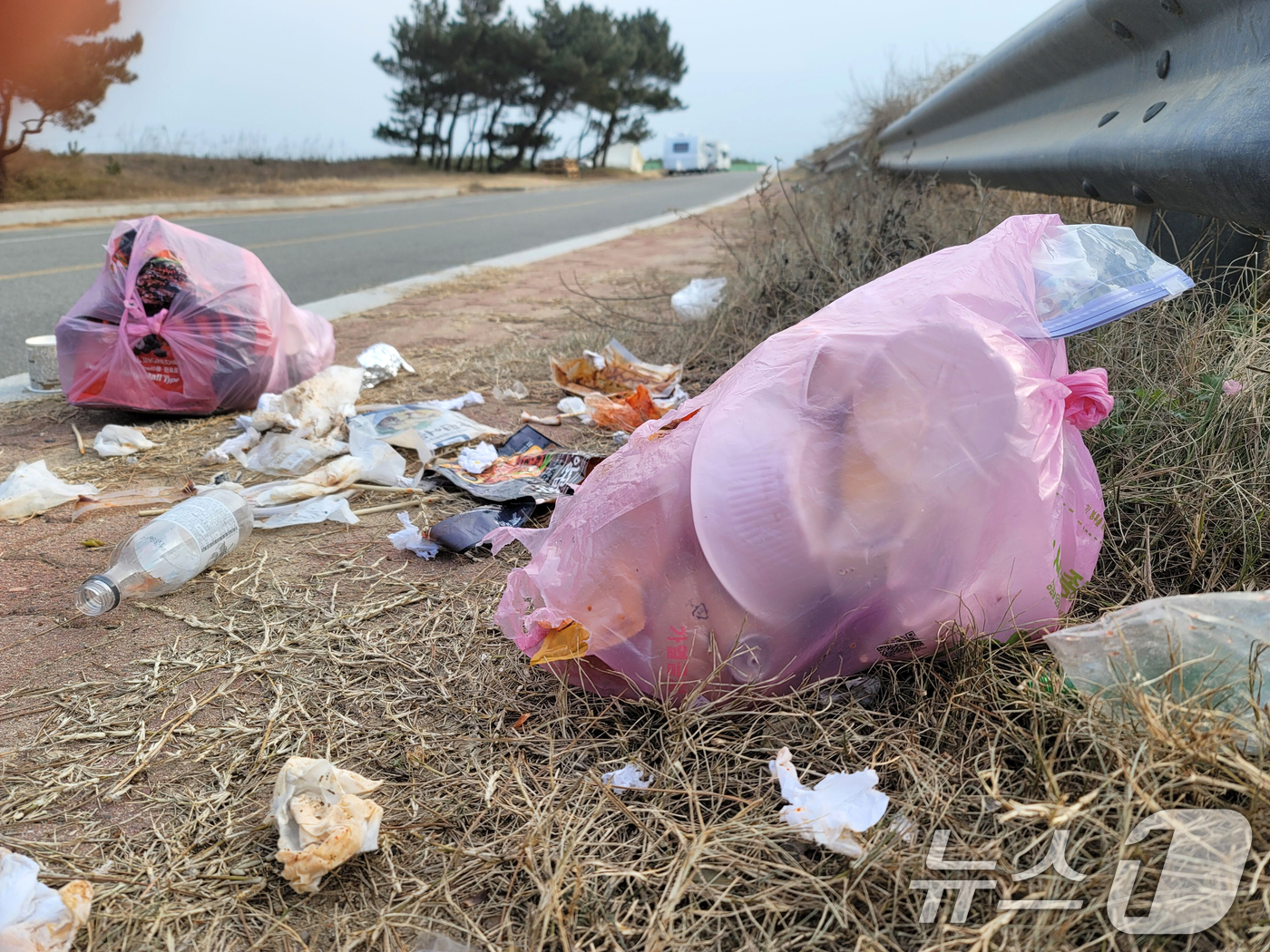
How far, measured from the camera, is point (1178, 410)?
6.15 ft

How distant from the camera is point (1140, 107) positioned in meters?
2.19

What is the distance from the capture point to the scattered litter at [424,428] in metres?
3.00

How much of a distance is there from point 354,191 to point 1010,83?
21117 millimetres

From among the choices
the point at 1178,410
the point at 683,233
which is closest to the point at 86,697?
the point at 1178,410

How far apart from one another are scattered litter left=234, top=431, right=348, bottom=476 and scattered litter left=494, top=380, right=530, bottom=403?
31.6 inches

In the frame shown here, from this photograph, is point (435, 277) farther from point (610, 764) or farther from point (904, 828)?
point (904, 828)

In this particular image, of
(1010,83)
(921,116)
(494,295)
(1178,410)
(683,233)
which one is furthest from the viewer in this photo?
(683,233)

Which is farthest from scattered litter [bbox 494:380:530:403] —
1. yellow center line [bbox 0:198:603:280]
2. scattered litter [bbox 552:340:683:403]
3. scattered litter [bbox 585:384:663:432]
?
yellow center line [bbox 0:198:603:280]

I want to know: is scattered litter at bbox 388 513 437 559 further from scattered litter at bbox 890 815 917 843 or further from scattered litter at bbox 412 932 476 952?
scattered litter at bbox 890 815 917 843

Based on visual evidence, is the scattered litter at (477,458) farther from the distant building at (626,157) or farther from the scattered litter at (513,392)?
the distant building at (626,157)

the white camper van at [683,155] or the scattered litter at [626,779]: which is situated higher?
the white camper van at [683,155]

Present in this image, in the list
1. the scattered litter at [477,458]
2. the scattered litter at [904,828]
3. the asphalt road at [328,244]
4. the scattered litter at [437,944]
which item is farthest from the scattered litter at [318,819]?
the asphalt road at [328,244]

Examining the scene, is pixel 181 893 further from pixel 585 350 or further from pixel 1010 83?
pixel 1010 83

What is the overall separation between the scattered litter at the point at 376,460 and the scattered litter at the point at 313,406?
0.78 feet
